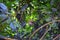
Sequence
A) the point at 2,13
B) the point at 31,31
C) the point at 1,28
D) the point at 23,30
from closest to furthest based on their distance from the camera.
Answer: the point at 2,13 → the point at 1,28 → the point at 23,30 → the point at 31,31

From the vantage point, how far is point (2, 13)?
0.82m

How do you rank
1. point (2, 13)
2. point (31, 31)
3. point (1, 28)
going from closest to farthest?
point (2, 13) < point (1, 28) < point (31, 31)

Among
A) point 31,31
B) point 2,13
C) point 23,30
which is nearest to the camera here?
point 2,13

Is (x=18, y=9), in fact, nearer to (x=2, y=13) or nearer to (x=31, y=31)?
(x=31, y=31)

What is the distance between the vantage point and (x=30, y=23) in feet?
5.59

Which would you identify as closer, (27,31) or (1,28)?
(1,28)

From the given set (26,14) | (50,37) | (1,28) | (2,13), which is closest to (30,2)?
(26,14)

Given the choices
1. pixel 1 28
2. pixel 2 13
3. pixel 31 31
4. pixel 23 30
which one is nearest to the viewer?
pixel 2 13

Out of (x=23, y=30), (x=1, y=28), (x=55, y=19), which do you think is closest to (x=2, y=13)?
(x=1, y=28)

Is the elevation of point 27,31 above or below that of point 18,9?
below

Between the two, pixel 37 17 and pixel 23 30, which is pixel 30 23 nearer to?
pixel 37 17

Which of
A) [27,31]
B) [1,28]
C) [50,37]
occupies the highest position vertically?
[1,28]

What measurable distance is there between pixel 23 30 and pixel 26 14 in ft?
0.52

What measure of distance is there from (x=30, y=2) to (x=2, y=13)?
743 millimetres
